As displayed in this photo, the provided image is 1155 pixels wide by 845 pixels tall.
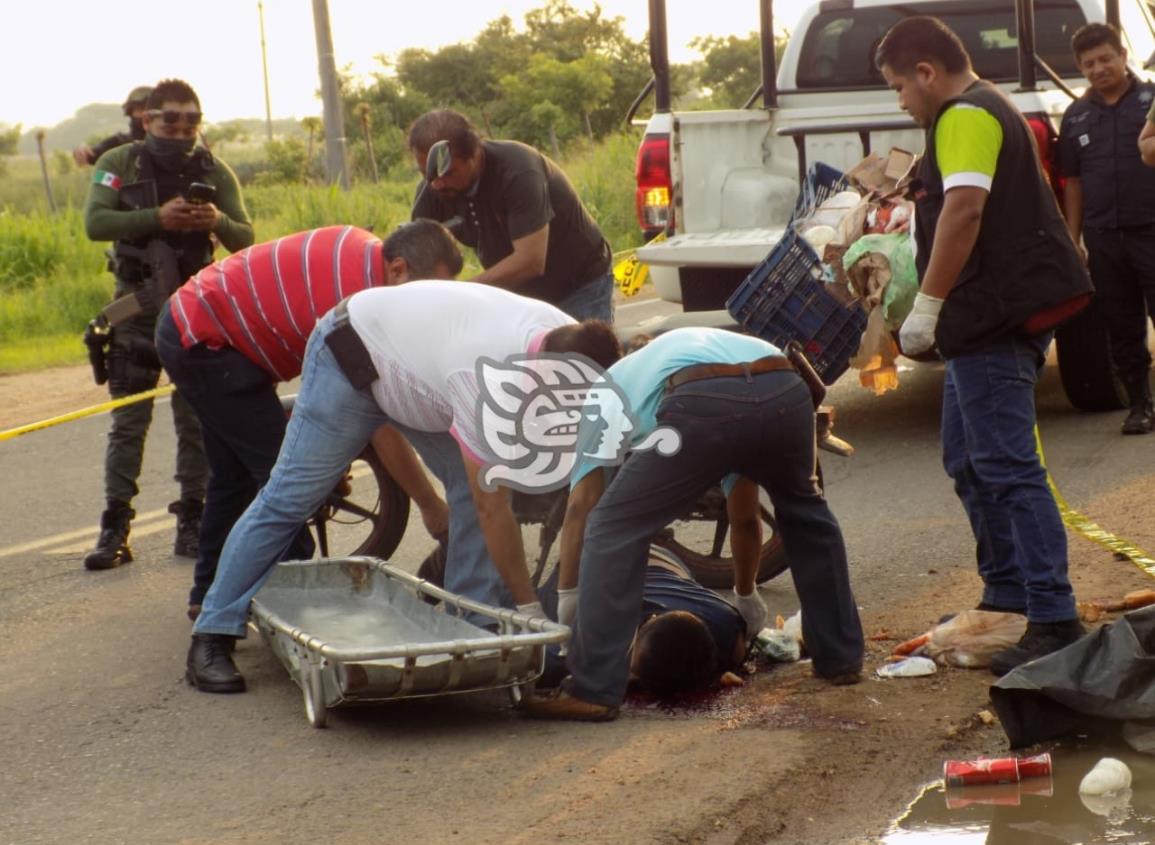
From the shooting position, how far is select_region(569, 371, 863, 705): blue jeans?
498 cm

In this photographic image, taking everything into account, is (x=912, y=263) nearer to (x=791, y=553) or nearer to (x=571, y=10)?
(x=791, y=553)

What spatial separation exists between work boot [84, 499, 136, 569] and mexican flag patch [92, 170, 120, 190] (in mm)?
1365

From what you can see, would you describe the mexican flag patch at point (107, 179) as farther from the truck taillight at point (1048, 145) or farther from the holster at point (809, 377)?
the truck taillight at point (1048, 145)

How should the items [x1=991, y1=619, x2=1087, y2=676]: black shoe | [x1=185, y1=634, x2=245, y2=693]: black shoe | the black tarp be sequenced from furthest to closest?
[x1=185, y1=634, x2=245, y2=693]: black shoe, [x1=991, y1=619, x2=1087, y2=676]: black shoe, the black tarp

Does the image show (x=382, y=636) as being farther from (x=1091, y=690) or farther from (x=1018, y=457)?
(x=1091, y=690)

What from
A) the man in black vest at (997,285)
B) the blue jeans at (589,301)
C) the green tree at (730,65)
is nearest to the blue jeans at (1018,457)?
the man in black vest at (997,285)

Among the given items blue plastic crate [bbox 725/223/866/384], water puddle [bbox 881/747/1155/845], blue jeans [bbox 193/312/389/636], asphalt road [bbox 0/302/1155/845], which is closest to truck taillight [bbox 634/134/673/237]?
asphalt road [bbox 0/302/1155/845]

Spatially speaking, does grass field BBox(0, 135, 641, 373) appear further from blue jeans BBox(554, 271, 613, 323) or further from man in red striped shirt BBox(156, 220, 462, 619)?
man in red striped shirt BBox(156, 220, 462, 619)

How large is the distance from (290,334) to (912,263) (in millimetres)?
2360

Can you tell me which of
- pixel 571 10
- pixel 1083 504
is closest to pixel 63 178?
pixel 571 10

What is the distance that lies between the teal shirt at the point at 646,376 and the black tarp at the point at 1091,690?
3.89 ft

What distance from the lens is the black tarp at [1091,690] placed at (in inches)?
182

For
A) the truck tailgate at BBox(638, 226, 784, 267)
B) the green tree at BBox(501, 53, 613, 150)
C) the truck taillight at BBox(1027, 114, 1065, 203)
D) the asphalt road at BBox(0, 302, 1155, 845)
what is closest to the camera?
the asphalt road at BBox(0, 302, 1155, 845)

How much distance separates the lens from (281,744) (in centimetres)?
512
